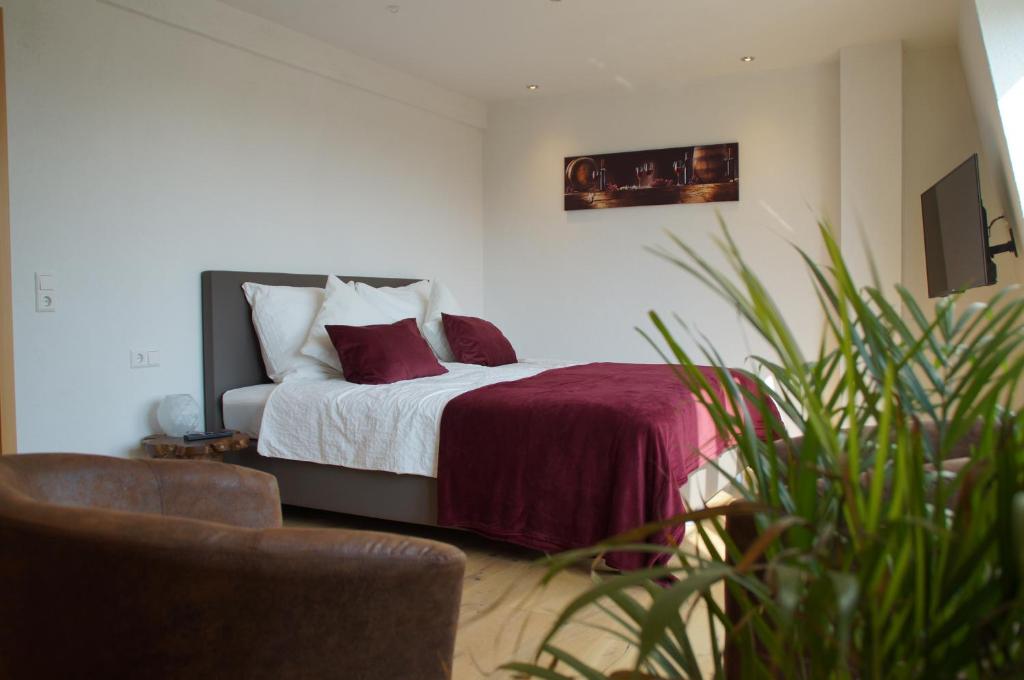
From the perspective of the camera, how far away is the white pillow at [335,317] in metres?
4.30

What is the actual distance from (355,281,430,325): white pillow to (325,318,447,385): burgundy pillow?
44cm

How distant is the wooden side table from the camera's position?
3555mm

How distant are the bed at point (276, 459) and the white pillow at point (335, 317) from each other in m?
0.28

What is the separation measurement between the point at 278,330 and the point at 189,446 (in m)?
0.95

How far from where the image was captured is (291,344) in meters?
4.35

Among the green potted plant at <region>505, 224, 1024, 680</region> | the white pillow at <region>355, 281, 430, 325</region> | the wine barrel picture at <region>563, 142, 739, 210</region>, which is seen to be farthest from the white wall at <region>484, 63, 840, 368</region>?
the green potted plant at <region>505, 224, 1024, 680</region>

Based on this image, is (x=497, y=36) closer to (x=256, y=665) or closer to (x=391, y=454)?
(x=391, y=454)

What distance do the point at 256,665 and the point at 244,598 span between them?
106 mm

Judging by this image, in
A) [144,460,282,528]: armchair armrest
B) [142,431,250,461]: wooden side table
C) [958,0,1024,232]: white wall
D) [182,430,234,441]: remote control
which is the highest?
[958,0,1024,232]: white wall

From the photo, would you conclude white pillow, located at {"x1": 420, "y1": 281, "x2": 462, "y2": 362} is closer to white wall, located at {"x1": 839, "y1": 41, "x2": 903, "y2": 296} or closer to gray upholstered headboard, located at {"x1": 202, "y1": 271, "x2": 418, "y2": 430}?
gray upholstered headboard, located at {"x1": 202, "y1": 271, "x2": 418, "y2": 430}

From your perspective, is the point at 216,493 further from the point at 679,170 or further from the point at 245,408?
the point at 679,170

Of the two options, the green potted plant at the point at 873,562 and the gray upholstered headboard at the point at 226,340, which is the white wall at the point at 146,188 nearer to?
the gray upholstered headboard at the point at 226,340

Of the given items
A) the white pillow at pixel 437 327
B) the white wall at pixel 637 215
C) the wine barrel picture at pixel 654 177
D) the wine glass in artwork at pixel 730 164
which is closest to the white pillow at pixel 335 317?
the white pillow at pixel 437 327

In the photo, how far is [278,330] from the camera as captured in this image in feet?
14.2
